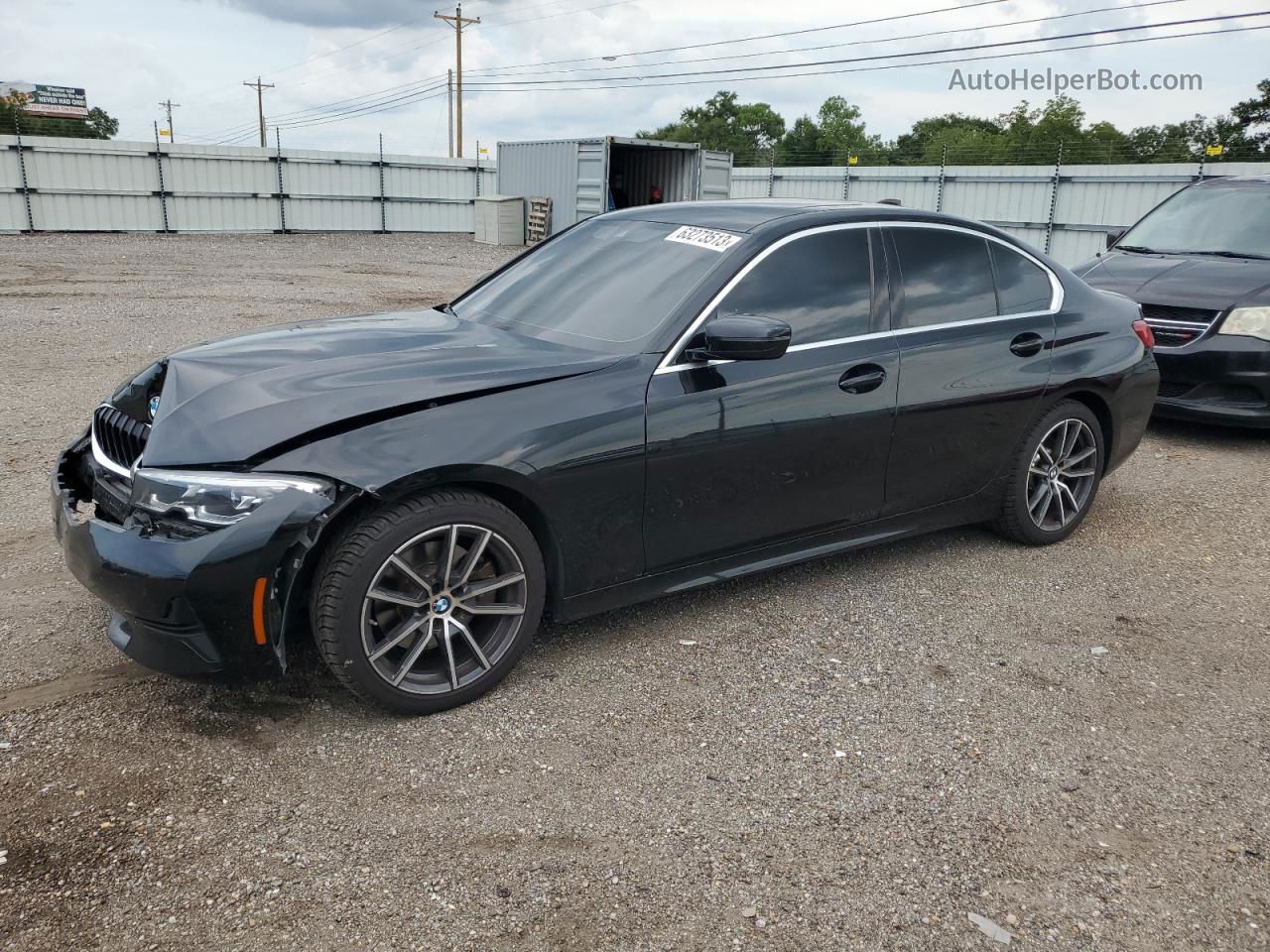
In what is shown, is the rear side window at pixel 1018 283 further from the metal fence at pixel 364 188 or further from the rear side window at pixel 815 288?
the metal fence at pixel 364 188

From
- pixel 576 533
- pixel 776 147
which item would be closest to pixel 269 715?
pixel 576 533

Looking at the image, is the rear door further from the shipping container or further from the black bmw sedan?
the shipping container

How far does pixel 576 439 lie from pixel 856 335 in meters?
1.44

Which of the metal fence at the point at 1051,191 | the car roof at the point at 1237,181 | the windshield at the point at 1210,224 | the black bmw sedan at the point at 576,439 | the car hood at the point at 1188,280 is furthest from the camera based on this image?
the metal fence at the point at 1051,191

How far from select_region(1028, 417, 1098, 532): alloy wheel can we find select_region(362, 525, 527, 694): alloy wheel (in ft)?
9.49

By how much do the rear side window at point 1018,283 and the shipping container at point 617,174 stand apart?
1941 cm

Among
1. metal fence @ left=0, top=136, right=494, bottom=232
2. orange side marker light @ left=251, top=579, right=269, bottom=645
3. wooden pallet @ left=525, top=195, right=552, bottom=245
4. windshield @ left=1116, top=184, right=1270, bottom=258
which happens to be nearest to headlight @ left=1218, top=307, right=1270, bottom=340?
windshield @ left=1116, top=184, right=1270, bottom=258

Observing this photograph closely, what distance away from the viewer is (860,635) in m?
4.17

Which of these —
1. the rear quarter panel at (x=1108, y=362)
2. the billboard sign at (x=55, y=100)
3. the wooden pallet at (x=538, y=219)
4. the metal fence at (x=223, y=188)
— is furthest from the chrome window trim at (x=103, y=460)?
the billboard sign at (x=55, y=100)

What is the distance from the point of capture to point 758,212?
14.1ft

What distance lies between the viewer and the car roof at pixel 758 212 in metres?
4.23

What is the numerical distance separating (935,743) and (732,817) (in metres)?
0.85

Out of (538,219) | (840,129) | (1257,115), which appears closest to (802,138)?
(840,129)

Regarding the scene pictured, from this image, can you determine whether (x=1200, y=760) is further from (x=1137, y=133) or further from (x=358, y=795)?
(x=1137, y=133)
